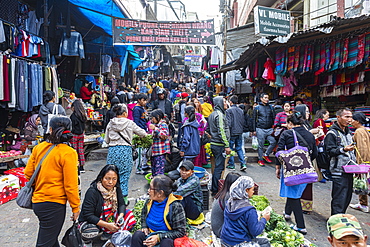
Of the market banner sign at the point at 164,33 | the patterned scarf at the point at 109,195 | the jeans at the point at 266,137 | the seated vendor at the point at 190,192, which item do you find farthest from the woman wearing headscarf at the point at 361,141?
the market banner sign at the point at 164,33

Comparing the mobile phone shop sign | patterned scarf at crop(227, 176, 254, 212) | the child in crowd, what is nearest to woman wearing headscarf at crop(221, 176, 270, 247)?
patterned scarf at crop(227, 176, 254, 212)

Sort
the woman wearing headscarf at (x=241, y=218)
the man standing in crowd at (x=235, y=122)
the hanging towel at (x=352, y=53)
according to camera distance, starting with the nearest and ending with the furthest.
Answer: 1. the woman wearing headscarf at (x=241, y=218)
2. the hanging towel at (x=352, y=53)
3. the man standing in crowd at (x=235, y=122)

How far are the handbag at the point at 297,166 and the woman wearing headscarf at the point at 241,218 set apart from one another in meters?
1.39

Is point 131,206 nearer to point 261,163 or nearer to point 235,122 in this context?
point 235,122

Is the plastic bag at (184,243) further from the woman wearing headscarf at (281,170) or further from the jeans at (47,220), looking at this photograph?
the woman wearing headscarf at (281,170)

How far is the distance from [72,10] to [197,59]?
2277cm

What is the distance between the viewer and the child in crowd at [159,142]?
19.5 feet

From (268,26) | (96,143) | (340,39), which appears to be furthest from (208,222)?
(268,26)

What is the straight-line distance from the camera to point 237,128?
752 centimetres

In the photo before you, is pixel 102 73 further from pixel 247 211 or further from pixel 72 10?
pixel 247 211

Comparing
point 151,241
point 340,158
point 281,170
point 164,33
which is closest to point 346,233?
point 151,241

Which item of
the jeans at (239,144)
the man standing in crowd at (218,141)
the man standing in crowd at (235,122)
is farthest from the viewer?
the jeans at (239,144)

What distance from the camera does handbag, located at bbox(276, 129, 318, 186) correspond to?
14.1 feet

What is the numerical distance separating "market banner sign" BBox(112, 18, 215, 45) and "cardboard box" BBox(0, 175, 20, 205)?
613 cm
